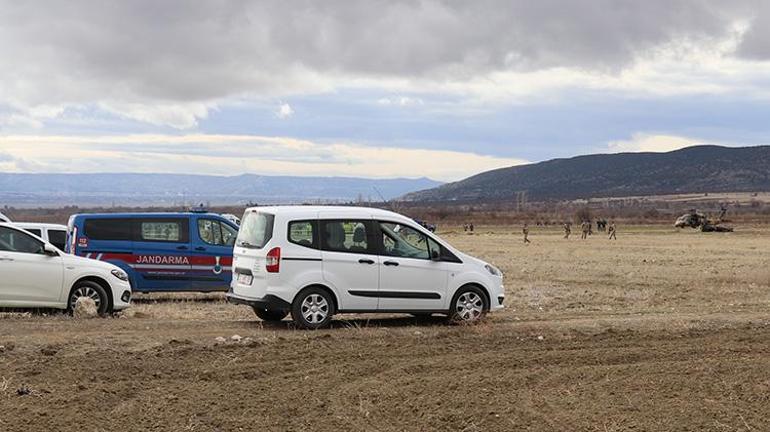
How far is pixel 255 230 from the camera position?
14.1 meters

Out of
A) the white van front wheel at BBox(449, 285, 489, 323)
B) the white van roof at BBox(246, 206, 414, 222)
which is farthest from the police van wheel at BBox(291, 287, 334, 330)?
the white van front wheel at BBox(449, 285, 489, 323)

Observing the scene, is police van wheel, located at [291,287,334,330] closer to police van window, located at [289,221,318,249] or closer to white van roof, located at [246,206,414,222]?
police van window, located at [289,221,318,249]

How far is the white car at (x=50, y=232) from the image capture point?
23.4 meters

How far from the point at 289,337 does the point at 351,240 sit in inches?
82.6

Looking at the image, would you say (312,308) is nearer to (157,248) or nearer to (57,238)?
(157,248)

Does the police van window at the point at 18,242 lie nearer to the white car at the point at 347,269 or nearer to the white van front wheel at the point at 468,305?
the white car at the point at 347,269

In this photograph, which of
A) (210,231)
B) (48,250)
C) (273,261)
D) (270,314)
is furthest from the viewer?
(210,231)

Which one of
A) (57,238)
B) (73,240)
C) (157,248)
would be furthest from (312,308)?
(57,238)

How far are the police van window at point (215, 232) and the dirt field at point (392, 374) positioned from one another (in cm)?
446

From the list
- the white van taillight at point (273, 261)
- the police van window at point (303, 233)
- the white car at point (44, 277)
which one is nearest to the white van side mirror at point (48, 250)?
the white car at point (44, 277)

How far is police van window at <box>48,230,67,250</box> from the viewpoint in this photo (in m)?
23.8

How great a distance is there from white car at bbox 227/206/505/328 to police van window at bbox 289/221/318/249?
0.01 metres

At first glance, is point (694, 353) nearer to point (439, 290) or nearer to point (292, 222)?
point (439, 290)

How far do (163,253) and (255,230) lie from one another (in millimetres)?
6165
